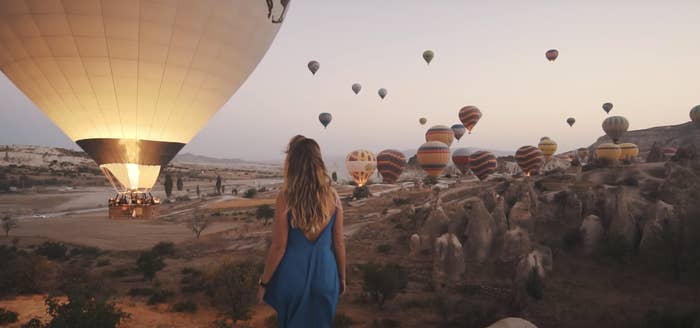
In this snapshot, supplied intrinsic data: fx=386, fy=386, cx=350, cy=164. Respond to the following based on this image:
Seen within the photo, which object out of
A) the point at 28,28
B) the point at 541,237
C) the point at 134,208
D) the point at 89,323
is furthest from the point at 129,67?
the point at 541,237

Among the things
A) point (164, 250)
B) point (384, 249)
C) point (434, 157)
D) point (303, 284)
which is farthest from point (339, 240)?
point (434, 157)

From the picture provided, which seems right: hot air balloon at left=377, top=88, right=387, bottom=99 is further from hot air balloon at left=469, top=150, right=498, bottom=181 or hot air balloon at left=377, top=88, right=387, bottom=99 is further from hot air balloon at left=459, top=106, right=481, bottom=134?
hot air balloon at left=469, top=150, right=498, bottom=181

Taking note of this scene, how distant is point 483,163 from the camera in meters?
45.1

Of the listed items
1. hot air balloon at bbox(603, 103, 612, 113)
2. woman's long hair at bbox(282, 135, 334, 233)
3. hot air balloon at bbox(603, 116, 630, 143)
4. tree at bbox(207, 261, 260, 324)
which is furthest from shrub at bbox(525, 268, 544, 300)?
hot air balloon at bbox(603, 103, 612, 113)

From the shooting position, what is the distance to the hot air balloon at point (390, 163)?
4753 centimetres

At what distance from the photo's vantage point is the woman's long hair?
2.98 meters

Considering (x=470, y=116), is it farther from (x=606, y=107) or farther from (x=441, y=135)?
(x=606, y=107)

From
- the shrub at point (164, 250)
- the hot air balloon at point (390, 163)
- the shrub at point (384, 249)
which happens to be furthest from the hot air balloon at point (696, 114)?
the shrub at point (164, 250)

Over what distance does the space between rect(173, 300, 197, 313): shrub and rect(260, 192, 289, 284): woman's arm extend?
12358mm

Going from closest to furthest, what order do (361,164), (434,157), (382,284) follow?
(382,284), (434,157), (361,164)

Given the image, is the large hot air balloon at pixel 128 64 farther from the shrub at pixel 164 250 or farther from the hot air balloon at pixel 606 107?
the hot air balloon at pixel 606 107

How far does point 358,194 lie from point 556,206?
29.8 meters

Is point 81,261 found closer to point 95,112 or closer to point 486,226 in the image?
point 95,112

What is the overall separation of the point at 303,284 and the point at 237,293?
412 inches
